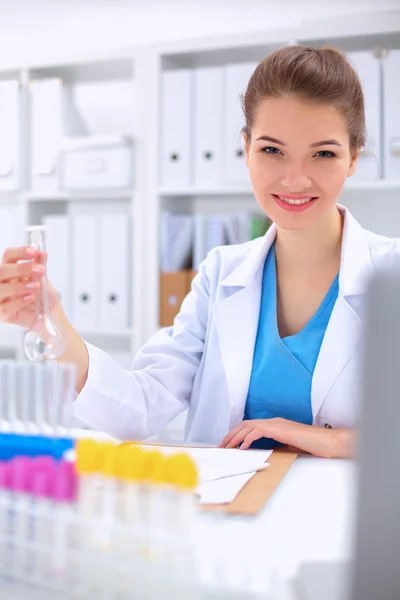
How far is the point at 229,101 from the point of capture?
7.80 feet

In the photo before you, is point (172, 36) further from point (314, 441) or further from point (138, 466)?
point (138, 466)

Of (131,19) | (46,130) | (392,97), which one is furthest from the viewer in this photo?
(131,19)

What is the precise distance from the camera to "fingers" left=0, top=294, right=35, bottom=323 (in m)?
1.02

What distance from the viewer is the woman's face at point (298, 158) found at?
1.25 metres

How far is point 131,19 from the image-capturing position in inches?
Result: 126

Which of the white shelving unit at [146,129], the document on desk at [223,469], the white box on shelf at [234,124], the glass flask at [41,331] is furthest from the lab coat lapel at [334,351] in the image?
the white box on shelf at [234,124]

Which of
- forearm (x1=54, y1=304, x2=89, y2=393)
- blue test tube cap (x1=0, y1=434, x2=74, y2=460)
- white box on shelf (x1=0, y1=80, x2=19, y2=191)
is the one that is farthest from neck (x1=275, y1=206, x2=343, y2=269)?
white box on shelf (x1=0, y1=80, x2=19, y2=191)

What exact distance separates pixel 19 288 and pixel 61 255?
5.50 feet

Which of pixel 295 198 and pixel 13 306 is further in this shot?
pixel 295 198

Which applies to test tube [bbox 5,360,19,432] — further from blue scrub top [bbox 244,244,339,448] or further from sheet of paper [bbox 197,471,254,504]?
blue scrub top [bbox 244,244,339,448]

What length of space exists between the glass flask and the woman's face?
1.69 ft

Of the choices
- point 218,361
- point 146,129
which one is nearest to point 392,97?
point 146,129

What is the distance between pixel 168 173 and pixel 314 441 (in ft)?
5.23

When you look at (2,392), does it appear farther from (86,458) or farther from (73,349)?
(73,349)
